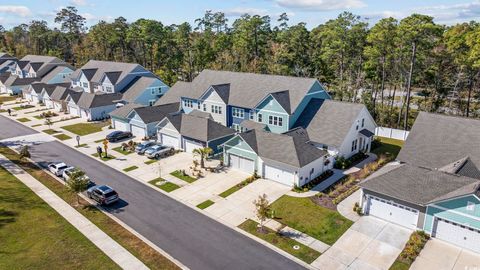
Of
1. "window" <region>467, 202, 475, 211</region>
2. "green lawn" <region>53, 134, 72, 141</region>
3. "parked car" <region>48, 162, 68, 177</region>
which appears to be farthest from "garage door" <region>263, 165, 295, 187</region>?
"green lawn" <region>53, 134, 72, 141</region>

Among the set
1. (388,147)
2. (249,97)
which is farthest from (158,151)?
(388,147)

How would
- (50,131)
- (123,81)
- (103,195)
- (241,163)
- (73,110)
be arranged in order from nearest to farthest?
(103,195)
(241,163)
(50,131)
(73,110)
(123,81)

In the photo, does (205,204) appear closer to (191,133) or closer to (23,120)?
(191,133)

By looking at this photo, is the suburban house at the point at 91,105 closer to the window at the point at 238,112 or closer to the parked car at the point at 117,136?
the parked car at the point at 117,136

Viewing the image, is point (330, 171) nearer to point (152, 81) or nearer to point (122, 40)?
point (152, 81)

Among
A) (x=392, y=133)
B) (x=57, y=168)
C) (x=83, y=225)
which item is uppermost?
(x=392, y=133)

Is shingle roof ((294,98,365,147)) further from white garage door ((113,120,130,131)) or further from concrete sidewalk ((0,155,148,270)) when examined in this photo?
white garage door ((113,120,130,131))

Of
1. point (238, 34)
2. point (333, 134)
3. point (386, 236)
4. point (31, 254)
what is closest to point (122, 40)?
point (238, 34)
